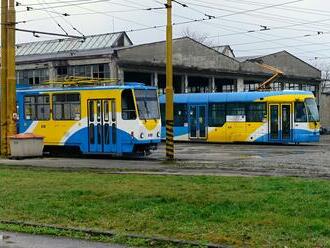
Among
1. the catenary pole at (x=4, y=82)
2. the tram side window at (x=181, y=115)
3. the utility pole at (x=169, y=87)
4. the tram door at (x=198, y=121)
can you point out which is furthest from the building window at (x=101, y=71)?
the utility pole at (x=169, y=87)

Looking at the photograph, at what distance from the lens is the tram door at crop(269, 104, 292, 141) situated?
39.1m

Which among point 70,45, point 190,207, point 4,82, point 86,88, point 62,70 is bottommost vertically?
point 190,207

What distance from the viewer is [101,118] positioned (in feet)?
95.4

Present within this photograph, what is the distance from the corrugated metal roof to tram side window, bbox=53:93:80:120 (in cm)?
2970

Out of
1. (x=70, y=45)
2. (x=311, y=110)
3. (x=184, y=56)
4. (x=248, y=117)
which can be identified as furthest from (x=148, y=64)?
(x=311, y=110)

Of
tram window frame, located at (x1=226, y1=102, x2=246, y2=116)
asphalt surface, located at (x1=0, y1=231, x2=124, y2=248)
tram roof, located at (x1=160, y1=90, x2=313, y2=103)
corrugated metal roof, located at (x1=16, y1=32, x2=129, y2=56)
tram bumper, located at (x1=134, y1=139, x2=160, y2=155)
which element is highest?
corrugated metal roof, located at (x1=16, y1=32, x2=129, y2=56)

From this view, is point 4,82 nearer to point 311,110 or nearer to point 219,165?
point 219,165

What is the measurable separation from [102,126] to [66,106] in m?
2.63

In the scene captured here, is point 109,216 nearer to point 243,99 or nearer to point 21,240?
point 21,240

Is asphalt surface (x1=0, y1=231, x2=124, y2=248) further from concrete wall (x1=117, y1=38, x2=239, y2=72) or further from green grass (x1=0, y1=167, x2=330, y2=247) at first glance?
concrete wall (x1=117, y1=38, x2=239, y2=72)

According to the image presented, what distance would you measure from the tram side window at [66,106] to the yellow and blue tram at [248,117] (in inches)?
559

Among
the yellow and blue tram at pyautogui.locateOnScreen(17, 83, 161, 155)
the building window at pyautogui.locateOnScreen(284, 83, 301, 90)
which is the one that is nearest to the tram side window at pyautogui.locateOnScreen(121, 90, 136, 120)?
the yellow and blue tram at pyautogui.locateOnScreen(17, 83, 161, 155)

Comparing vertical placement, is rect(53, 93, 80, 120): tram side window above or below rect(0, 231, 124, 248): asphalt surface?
above

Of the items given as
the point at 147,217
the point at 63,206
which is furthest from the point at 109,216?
the point at 63,206
